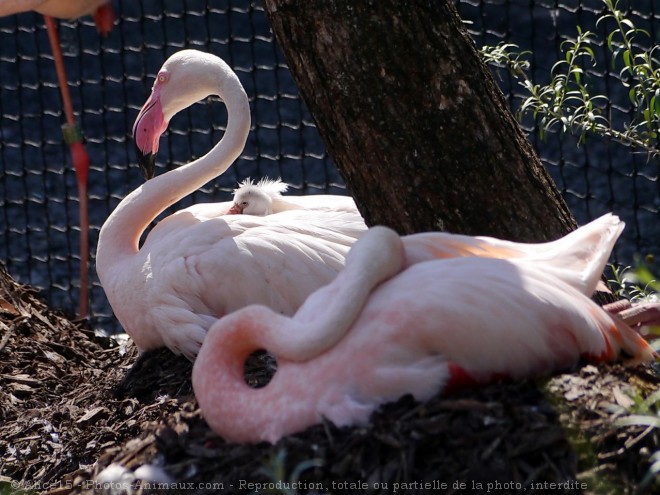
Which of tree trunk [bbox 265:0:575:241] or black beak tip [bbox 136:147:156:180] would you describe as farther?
black beak tip [bbox 136:147:156:180]

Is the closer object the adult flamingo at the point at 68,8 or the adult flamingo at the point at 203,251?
the adult flamingo at the point at 203,251

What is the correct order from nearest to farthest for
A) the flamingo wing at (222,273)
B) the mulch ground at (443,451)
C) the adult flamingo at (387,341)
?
the mulch ground at (443,451) → the adult flamingo at (387,341) → the flamingo wing at (222,273)

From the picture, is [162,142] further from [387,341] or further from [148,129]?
[387,341]

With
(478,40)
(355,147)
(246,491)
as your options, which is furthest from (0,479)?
(478,40)

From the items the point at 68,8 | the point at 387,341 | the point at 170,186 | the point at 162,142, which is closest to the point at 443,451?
the point at 387,341

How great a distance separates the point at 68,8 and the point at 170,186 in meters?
2.09

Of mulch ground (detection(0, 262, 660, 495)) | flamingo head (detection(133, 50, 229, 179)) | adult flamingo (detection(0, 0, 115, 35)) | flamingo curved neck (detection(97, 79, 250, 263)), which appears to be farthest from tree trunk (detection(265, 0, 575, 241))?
adult flamingo (detection(0, 0, 115, 35))

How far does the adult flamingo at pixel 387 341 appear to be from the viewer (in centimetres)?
262

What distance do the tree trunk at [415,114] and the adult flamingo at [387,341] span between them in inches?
20.6

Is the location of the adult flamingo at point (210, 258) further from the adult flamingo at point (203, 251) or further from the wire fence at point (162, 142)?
the wire fence at point (162, 142)

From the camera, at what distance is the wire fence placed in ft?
22.2

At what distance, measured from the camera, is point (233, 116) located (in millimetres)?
4359

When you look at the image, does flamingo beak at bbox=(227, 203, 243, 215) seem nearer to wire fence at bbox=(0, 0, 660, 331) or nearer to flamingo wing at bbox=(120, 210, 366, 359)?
flamingo wing at bbox=(120, 210, 366, 359)

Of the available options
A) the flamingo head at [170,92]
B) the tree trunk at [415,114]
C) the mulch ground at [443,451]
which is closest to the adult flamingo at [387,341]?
the mulch ground at [443,451]
